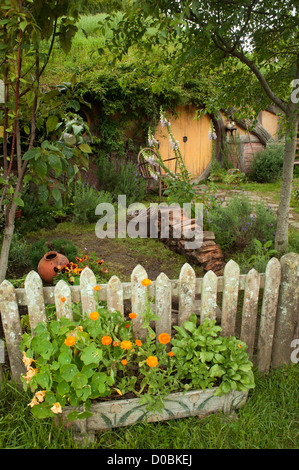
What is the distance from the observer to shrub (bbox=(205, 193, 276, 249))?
4.11m

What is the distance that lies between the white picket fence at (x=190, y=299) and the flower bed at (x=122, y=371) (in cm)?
8

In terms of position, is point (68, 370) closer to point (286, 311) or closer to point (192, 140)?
point (286, 311)

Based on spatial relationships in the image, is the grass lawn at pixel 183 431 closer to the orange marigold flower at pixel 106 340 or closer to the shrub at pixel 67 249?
the orange marigold flower at pixel 106 340

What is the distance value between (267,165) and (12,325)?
9177 mm

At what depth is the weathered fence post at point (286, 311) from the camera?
221 centimetres

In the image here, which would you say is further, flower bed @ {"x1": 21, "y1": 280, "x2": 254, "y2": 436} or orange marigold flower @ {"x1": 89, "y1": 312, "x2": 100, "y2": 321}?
orange marigold flower @ {"x1": 89, "y1": 312, "x2": 100, "y2": 321}

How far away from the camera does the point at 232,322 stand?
7.39 ft

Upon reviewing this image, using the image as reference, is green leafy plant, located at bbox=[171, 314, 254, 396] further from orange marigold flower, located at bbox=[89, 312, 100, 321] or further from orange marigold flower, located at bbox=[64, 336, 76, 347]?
orange marigold flower, located at bbox=[64, 336, 76, 347]

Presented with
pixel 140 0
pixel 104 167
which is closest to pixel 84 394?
pixel 140 0

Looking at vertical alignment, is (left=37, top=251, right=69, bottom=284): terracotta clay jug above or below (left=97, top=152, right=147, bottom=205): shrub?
below

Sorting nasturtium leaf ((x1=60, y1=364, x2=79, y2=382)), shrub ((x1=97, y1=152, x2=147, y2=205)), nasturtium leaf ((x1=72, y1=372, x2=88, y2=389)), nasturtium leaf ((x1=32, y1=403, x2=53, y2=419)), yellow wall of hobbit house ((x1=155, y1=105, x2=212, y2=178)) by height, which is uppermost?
yellow wall of hobbit house ((x1=155, y1=105, x2=212, y2=178))

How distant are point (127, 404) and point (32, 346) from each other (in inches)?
24.8

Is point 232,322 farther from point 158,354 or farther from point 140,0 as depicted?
point 140,0

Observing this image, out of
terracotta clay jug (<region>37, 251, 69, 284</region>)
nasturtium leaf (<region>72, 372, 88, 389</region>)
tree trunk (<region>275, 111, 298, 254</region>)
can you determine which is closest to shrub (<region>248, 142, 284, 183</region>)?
tree trunk (<region>275, 111, 298, 254</region>)
